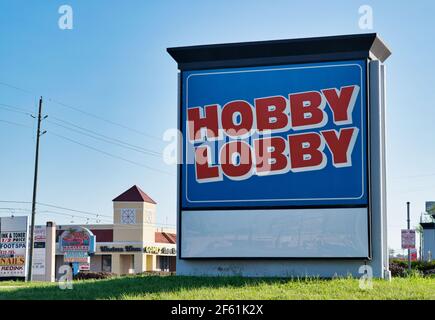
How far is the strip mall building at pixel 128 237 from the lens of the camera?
68062mm

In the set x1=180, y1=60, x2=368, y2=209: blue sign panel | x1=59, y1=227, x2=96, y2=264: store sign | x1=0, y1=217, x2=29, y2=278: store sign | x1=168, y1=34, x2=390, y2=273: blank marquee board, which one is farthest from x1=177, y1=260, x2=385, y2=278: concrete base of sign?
x1=0, y1=217, x2=29, y2=278: store sign

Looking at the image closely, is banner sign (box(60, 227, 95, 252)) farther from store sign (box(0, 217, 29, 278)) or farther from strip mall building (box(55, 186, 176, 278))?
strip mall building (box(55, 186, 176, 278))

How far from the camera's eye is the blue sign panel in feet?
62.9

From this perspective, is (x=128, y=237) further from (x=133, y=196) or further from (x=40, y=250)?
(x=40, y=250)

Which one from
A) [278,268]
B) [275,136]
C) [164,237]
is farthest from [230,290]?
[164,237]

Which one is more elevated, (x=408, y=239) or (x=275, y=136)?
(x=275, y=136)

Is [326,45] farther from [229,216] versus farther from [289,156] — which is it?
[229,216]

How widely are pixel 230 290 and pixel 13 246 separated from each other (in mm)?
32039

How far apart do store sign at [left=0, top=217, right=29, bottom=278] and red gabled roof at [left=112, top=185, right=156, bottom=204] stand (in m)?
22.5

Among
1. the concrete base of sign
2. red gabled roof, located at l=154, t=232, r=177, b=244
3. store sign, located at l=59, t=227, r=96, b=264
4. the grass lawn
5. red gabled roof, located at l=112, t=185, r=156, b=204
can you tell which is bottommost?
the grass lawn

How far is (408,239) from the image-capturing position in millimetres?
32500

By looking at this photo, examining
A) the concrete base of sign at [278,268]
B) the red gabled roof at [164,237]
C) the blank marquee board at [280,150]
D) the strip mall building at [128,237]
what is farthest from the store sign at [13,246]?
the red gabled roof at [164,237]
